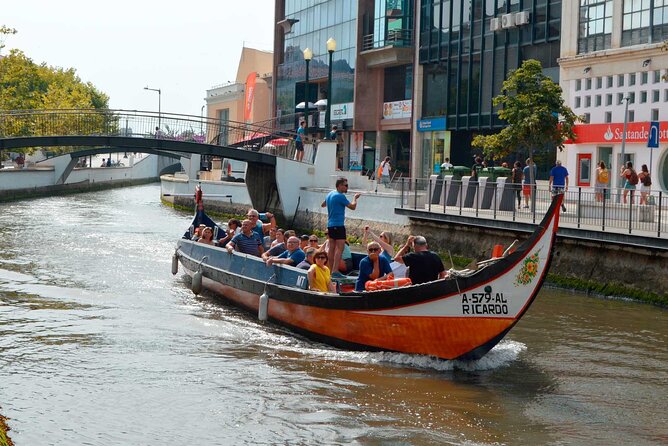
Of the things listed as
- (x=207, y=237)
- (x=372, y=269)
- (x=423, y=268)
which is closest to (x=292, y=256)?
(x=372, y=269)

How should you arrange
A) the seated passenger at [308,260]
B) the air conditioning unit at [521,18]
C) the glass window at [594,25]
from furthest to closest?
the air conditioning unit at [521,18] < the glass window at [594,25] < the seated passenger at [308,260]

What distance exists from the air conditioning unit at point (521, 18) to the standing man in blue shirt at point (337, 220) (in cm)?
2715

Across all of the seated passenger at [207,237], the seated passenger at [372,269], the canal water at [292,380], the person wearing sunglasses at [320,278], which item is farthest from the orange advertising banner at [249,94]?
the seated passenger at [372,269]

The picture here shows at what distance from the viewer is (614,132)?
3766 centimetres

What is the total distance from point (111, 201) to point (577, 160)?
31655mm

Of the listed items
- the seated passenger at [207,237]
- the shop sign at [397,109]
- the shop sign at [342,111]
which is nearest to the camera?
the seated passenger at [207,237]

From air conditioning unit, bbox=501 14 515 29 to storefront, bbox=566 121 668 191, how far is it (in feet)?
20.6

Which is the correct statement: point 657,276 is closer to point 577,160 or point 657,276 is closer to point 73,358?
point 73,358

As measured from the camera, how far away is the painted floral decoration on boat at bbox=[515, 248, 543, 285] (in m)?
14.0

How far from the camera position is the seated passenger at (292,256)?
18.7 meters

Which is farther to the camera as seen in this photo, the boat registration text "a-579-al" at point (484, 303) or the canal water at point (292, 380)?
the boat registration text "a-579-al" at point (484, 303)

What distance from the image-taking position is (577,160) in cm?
4000

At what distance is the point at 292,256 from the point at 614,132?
21862 mm

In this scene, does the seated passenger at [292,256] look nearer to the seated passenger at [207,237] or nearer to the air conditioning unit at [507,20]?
the seated passenger at [207,237]
